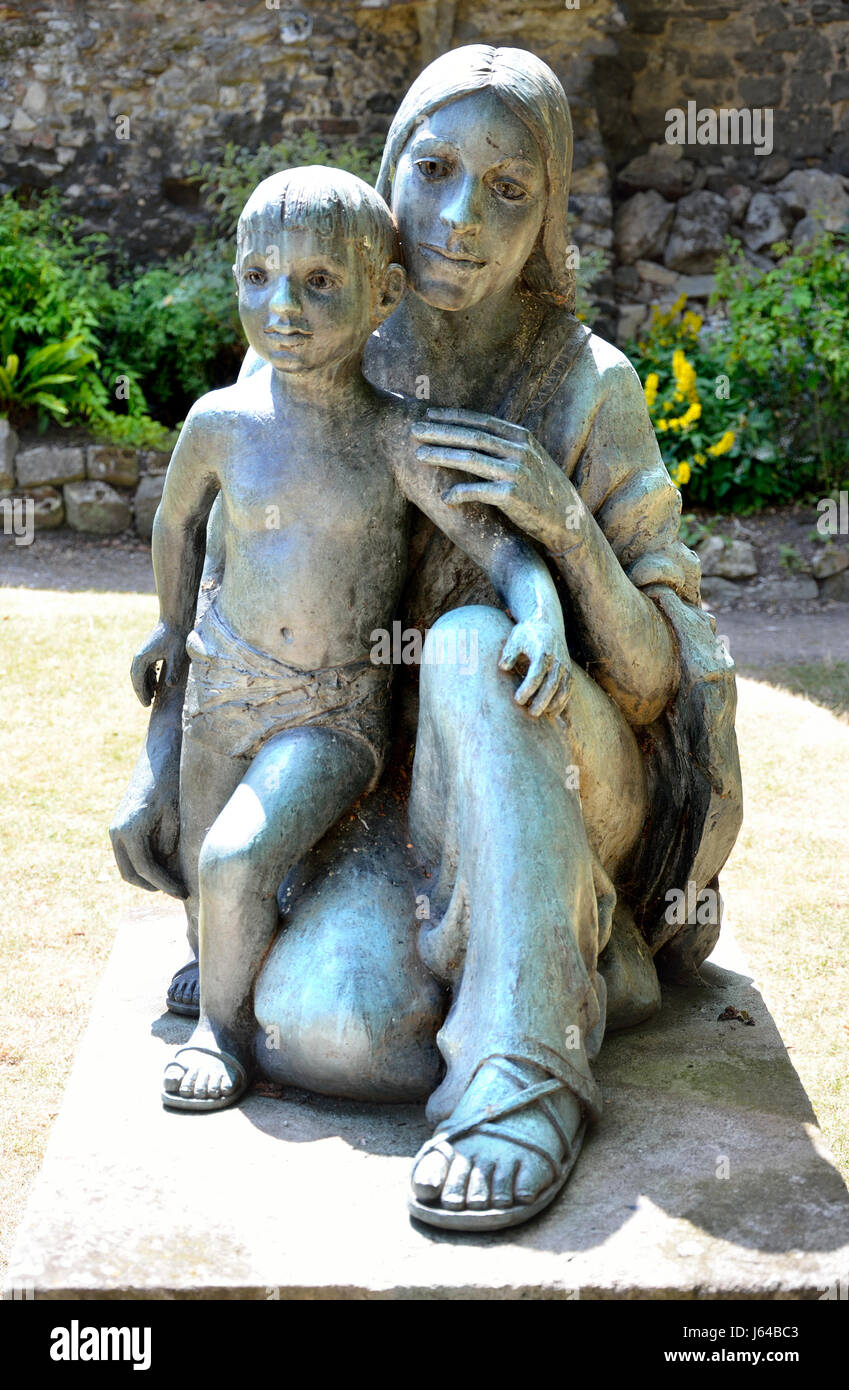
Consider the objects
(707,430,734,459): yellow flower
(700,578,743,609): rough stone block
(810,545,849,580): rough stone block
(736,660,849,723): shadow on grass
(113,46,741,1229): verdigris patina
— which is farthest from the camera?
(707,430,734,459): yellow flower

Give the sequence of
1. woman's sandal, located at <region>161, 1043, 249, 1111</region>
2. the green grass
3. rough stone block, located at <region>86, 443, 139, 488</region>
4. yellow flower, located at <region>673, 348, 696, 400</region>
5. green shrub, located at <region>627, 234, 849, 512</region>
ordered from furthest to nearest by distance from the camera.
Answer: rough stone block, located at <region>86, 443, 139, 488</region>, green shrub, located at <region>627, 234, 849, 512</region>, yellow flower, located at <region>673, 348, 696, 400</region>, the green grass, woman's sandal, located at <region>161, 1043, 249, 1111</region>

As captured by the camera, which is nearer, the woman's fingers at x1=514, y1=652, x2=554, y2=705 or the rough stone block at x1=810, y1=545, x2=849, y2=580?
the woman's fingers at x1=514, y1=652, x2=554, y2=705

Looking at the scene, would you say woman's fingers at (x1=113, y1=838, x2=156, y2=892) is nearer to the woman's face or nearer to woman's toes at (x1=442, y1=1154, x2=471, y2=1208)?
woman's toes at (x1=442, y1=1154, x2=471, y2=1208)

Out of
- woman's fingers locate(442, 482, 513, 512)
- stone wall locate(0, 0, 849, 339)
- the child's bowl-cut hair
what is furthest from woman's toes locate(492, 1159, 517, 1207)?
stone wall locate(0, 0, 849, 339)

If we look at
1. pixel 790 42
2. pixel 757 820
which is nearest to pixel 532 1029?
pixel 757 820

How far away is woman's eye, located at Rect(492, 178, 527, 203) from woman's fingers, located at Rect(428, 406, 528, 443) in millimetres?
362

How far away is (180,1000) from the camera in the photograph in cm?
305

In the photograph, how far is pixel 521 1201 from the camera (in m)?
2.25

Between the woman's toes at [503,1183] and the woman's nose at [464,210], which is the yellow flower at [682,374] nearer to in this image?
the woman's nose at [464,210]

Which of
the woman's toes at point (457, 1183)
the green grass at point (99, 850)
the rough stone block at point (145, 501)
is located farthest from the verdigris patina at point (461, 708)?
the rough stone block at point (145, 501)

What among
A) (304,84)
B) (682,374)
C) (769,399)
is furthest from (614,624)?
(304,84)

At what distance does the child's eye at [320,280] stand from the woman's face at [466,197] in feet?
0.73

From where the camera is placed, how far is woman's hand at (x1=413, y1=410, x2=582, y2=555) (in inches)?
102

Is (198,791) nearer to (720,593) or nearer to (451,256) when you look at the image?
(451,256)
